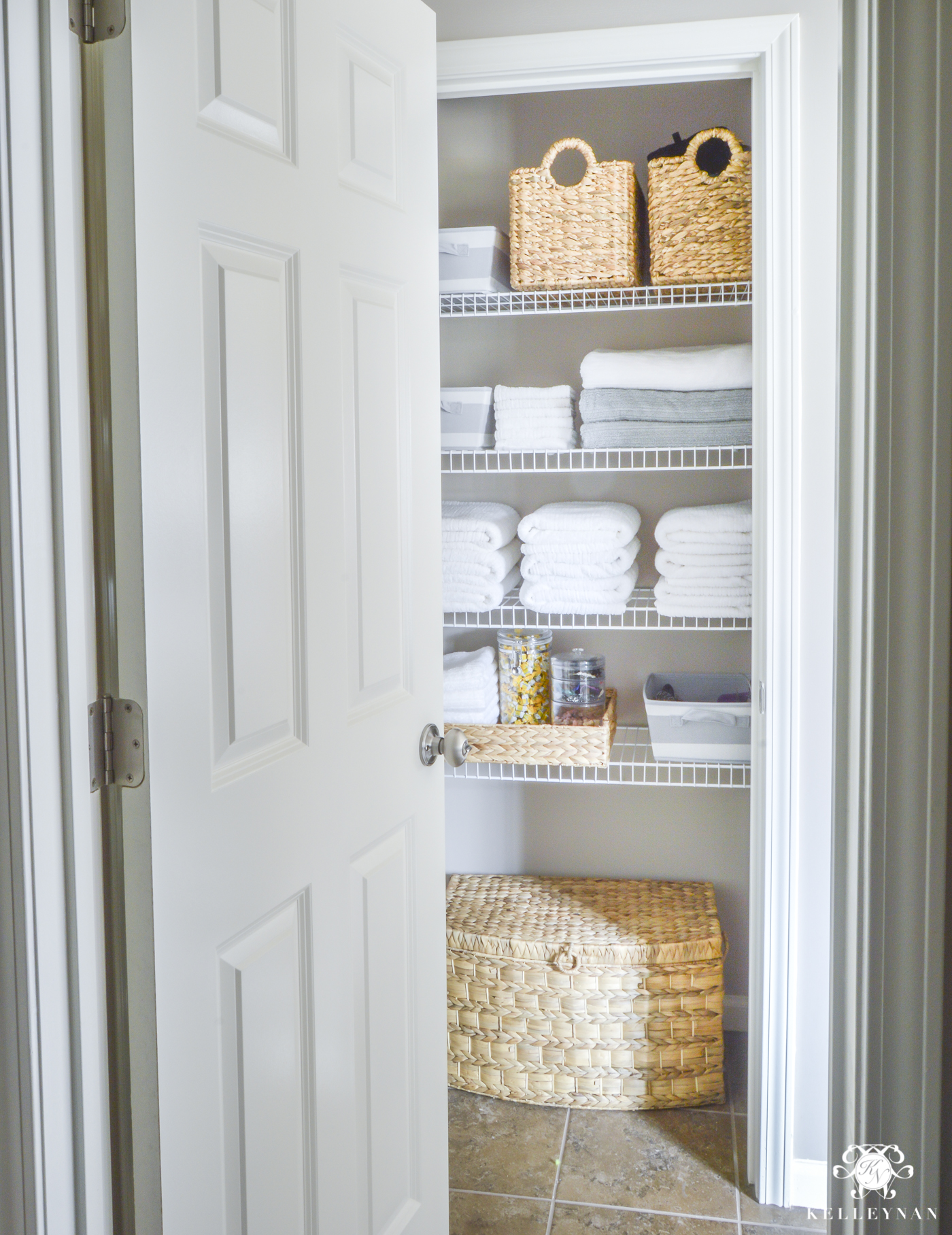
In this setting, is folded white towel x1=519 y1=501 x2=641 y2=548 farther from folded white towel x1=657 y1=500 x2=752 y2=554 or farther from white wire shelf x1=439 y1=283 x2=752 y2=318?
white wire shelf x1=439 y1=283 x2=752 y2=318

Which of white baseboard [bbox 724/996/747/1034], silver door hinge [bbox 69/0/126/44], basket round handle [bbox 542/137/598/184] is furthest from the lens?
white baseboard [bbox 724/996/747/1034]

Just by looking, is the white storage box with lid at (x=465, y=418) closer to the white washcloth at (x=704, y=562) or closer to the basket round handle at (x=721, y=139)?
the white washcloth at (x=704, y=562)

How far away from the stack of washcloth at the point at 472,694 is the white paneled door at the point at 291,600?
682 mm

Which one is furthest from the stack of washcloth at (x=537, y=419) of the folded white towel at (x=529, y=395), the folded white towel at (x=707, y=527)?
the folded white towel at (x=707, y=527)

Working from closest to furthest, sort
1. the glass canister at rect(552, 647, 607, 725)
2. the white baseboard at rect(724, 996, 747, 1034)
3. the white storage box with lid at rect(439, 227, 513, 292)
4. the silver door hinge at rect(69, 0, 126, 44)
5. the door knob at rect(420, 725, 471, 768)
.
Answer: the silver door hinge at rect(69, 0, 126, 44) < the door knob at rect(420, 725, 471, 768) < the white storage box with lid at rect(439, 227, 513, 292) < the glass canister at rect(552, 647, 607, 725) < the white baseboard at rect(724, 996, 747, 1034)

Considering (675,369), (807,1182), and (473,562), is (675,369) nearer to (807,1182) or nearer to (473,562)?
(473,562)

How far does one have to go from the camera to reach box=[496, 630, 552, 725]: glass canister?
2412mm

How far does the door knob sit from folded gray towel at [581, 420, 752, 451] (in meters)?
0.85

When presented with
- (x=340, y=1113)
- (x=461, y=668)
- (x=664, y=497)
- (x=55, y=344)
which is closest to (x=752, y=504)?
(x=664, y=497)

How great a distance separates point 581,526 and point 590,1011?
1.03 m

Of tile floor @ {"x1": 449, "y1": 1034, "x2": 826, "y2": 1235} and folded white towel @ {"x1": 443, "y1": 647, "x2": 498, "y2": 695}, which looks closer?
tile floor @ {"x1": 449, "y1": 1034, "x2": 826, "y2": 1235}

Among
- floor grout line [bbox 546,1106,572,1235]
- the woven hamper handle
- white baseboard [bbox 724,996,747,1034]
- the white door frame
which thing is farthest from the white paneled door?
white baseboard [bbox 724,996,747,1034]

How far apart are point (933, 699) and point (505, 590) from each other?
1458 mm

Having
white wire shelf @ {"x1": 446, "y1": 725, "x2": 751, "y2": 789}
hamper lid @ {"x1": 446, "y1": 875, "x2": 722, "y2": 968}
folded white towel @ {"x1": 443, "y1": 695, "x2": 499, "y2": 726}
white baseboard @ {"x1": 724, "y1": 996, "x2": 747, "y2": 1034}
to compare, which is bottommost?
white baseboard @ {"x1": 724, "y1": 996, "x2": 747, "y2": 1034}
